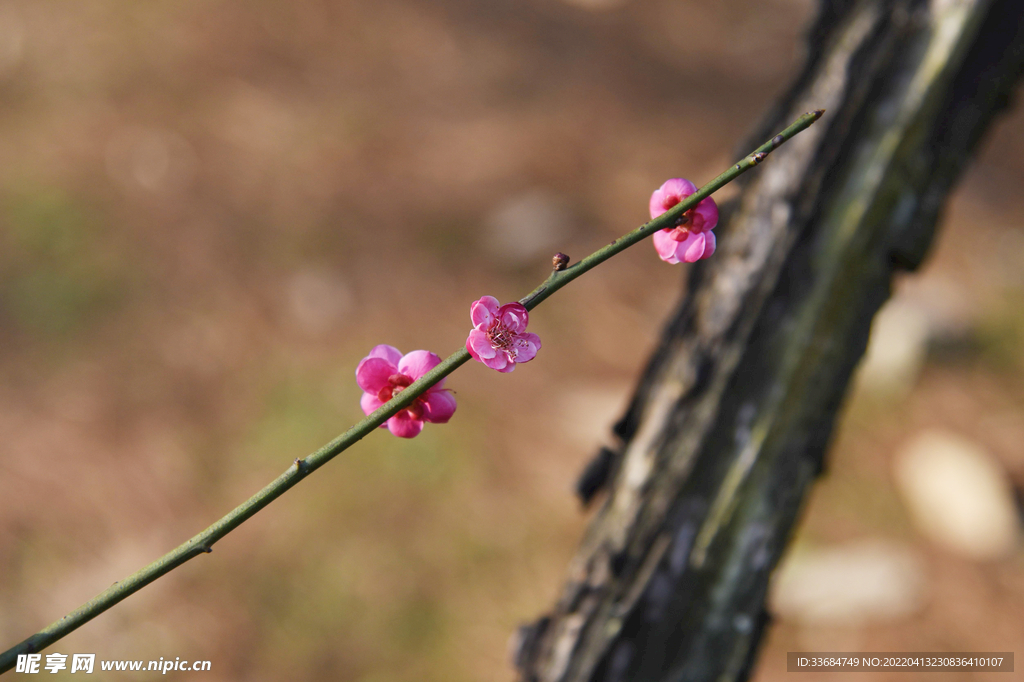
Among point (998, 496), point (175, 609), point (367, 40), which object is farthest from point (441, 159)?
point (998, 496)

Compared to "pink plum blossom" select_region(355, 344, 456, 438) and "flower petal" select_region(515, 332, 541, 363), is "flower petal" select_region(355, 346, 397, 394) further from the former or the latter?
"flower petal" select_region(515, 332, 541, 363)

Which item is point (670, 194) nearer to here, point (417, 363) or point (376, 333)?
point (417, 363)

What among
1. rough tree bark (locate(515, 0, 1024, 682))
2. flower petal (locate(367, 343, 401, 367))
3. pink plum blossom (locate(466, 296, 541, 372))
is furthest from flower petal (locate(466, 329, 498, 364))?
rough tree bark (locate(515, 0, 1024, 682))

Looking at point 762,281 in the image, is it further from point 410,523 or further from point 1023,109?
point 1023,109

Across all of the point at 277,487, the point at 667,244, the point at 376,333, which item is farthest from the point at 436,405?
the point at 376,333

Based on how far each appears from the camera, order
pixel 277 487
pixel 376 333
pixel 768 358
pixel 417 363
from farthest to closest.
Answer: pixel 376 333 < pixel 768 358 < pixel 417 363 < pixel 277 487
